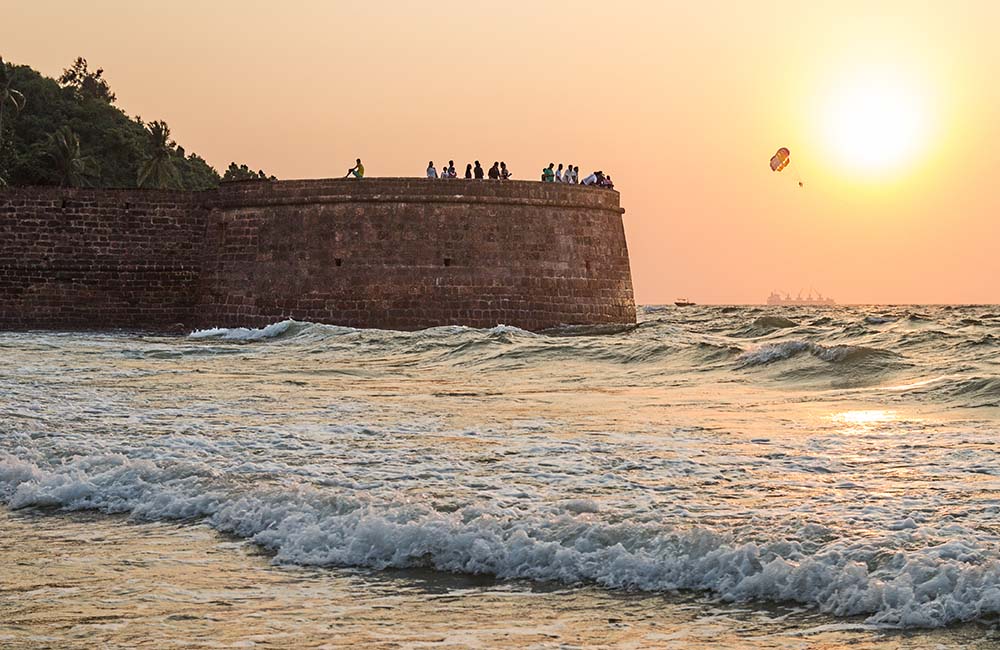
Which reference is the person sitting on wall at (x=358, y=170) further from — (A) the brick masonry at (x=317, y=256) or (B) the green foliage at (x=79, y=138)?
(B) the green foliage at (x=79, y=138)

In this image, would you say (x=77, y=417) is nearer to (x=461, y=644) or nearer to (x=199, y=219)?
(x=461, y=644)

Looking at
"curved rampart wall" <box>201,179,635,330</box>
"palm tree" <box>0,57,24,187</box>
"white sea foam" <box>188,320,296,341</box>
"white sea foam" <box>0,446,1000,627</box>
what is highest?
"palm tree" <box>0,57,24,187</box>

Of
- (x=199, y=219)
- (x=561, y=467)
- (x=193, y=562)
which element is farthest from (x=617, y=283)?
(x=193, y=562)

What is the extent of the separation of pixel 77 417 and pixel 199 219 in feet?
53.0

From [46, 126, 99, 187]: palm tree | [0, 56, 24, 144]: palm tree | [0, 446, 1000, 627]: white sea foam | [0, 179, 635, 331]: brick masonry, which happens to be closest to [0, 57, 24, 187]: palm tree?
[0, 56, 24, 144]: palm tree

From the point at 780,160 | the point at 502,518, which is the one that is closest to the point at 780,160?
the point at 780,160

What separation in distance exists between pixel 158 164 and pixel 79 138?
2878mm

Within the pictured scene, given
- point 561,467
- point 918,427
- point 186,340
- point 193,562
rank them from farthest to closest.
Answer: point 186,340, point 918,427, point 561,467, point 193,562

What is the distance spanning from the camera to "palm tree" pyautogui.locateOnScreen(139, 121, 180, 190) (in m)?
48.3

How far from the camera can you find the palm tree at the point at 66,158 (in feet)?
134

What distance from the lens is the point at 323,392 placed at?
1148 centimetres

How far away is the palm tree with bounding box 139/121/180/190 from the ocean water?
1513 inches

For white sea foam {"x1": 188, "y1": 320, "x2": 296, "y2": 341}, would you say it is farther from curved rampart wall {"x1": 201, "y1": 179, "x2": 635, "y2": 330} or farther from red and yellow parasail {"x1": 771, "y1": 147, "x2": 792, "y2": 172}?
red and yellow parasail {"x1": 771, "y1": 147, "x2": 792, "y2": 172}

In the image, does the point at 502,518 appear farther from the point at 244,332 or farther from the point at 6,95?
the point at 6,95
